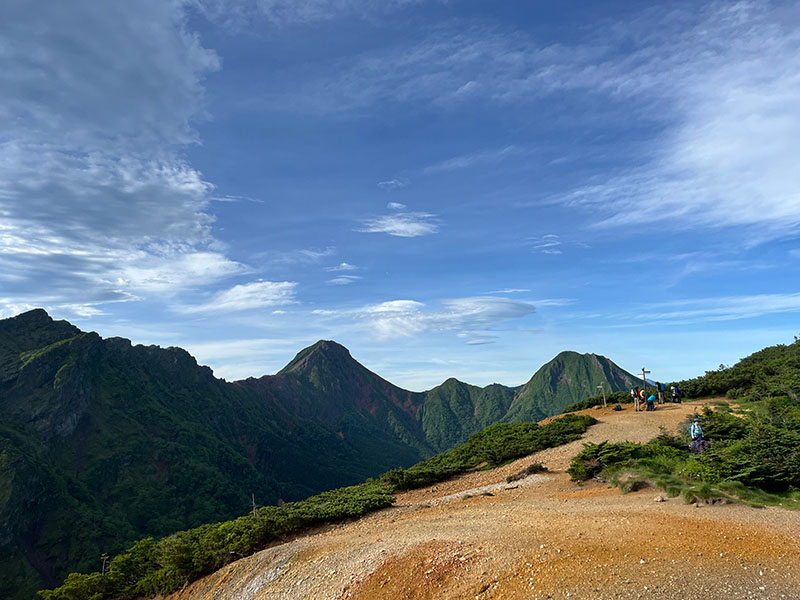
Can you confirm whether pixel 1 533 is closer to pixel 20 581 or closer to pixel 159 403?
pixel 20 581

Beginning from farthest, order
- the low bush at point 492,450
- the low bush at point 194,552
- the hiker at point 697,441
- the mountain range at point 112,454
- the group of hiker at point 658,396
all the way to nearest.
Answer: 1. the mountain range at point 112,454
2. the group of hiker at point 658,396
3. the low bush at point 492,450
4. the hiker at point 697,441
5. the low bush at point 194,552

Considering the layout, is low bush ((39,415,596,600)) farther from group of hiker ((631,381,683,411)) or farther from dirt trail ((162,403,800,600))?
group of hiker ((631,381,683,411))

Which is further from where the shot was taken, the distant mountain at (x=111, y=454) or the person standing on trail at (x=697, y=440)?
the distant mountain at (x=111, y=454)

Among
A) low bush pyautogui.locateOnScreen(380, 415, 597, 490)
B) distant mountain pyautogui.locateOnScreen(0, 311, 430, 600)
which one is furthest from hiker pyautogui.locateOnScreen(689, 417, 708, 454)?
distant mountain pyautogui.locateOnScreen(0, 311, 430, 600)

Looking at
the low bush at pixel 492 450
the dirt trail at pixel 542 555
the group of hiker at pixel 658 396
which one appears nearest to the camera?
the dirt trail at pixel 542 555

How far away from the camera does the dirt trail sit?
742 centimetres

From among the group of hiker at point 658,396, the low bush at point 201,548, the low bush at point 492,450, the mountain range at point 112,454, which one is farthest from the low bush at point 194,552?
the mountain range at point 112,454

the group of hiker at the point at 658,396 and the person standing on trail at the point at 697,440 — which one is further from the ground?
the group of hiker at the point at 658,396

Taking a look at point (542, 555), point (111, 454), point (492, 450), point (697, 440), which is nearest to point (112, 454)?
point (111, 454)

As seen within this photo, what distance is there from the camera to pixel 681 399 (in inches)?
1291

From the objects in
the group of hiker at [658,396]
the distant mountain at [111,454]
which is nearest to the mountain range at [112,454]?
the distant mountain at [111,454]

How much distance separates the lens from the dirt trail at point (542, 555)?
24.3 feet

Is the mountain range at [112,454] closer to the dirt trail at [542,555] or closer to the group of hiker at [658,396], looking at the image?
the group of hiker at [658,396]

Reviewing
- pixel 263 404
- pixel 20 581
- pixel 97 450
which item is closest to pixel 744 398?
pixel 20 581
